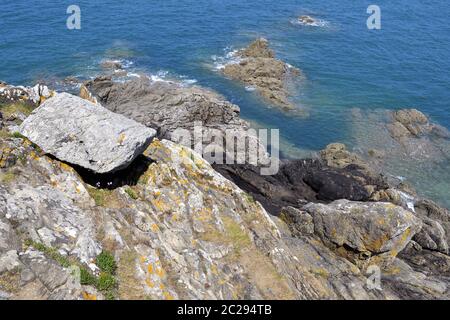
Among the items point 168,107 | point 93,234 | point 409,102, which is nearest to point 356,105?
point 409,102

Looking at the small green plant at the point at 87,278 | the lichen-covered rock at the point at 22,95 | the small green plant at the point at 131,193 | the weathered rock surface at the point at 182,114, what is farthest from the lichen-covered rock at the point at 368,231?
the lichen-covered rock at the point at 22,95

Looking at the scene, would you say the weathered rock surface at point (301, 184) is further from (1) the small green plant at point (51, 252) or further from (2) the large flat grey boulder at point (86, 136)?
(1) the small green plant at point (51, 252)

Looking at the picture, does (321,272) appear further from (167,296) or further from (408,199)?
(408,199)

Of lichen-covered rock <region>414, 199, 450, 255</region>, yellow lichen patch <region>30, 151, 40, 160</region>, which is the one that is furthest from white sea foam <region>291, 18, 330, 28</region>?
yellow lichen patch <region>30, 151, 40, 160</region>

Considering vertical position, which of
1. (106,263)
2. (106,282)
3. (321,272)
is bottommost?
(321,272)

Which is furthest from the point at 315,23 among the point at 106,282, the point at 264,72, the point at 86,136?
the point at 106,282

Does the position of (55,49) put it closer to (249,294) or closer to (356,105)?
(356,105)
